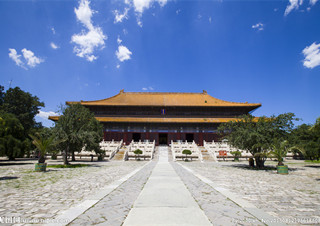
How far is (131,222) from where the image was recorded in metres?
2.89

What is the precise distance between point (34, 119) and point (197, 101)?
104 feet

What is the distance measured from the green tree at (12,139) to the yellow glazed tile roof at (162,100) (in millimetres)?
14690

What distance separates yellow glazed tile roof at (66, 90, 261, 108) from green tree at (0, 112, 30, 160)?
1469 centimetres

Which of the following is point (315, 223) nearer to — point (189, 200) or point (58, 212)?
point (189, 200)

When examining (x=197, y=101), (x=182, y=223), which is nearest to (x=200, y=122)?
(x=197, y=101)

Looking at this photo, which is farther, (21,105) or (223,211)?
(21,105)

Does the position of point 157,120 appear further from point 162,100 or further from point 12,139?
point 12,139

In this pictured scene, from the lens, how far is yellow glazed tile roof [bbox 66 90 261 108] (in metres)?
32.9

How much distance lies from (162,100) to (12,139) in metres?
25.6

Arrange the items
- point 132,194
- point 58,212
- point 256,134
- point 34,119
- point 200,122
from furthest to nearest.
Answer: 1. point 34,119
2. point 200,122
3. point 256,134
4. point 132,194
5. point 58,212

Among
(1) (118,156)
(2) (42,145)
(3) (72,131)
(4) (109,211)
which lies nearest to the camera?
(4) (109,211)

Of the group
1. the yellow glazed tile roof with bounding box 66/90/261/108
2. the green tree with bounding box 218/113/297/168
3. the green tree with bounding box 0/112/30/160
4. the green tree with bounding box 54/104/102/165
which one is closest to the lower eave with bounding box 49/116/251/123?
the yellow glazed tile roof with bounding box 66/90/261/108

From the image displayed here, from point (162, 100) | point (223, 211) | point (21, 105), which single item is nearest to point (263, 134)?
point (223, 211)

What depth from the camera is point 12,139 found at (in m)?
16.5
